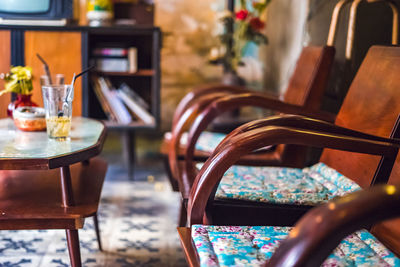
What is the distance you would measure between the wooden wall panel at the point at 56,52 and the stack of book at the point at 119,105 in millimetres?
132

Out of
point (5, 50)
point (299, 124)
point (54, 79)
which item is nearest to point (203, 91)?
point (54, 79)

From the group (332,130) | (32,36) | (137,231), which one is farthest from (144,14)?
(332,130)

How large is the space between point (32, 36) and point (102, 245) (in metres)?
1.54

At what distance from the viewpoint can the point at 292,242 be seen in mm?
702

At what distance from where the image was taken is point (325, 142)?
1136 mm

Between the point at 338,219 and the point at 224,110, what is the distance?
3.60ft

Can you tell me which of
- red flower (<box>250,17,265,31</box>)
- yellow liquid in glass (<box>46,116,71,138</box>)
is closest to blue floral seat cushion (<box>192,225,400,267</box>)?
yellow liquid in glass (<box>46,116,71,138</box>)

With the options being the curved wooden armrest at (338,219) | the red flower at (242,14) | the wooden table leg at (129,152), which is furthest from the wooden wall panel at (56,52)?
the curved wooden armrest at (338,219)

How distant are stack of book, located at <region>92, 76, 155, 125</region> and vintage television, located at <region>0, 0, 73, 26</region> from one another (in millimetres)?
409

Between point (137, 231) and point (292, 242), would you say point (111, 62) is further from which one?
point (292, 242)

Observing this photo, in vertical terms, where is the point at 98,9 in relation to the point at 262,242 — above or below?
above

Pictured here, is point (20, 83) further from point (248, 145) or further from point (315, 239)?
point (315, 239)

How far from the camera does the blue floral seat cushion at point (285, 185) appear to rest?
4.32ft

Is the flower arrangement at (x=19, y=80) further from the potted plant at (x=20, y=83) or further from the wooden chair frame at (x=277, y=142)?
the wooden chair frame at (x=277, y=142)
